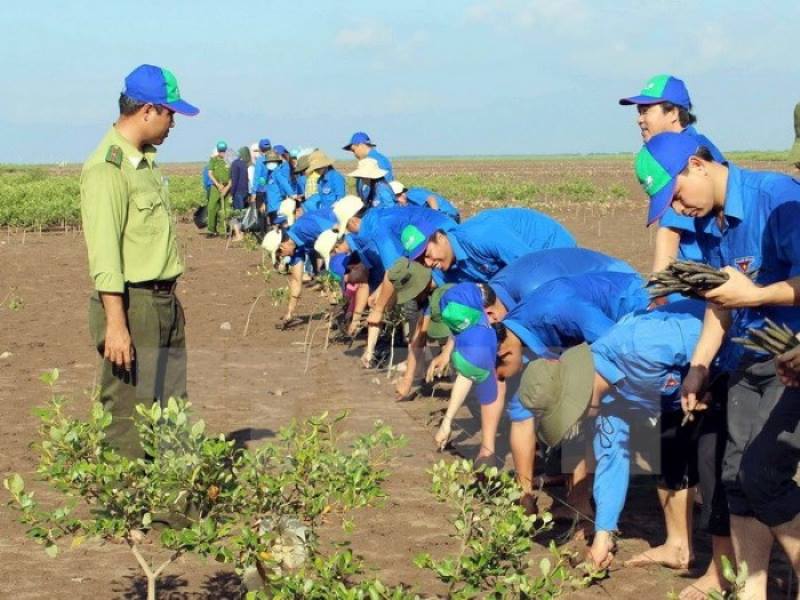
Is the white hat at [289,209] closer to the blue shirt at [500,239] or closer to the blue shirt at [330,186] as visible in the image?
the blue shirt at [330,186]

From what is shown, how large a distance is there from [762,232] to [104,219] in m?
2.52

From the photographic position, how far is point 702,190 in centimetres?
402

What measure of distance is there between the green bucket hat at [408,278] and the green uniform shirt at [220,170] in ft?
41.4

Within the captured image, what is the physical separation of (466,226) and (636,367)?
2336mm

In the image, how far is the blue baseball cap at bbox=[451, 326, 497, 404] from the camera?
558 cm

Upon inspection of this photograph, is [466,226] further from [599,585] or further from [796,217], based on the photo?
[796,217]

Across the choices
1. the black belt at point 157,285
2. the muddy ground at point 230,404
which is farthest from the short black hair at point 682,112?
the black belt at point 157,285

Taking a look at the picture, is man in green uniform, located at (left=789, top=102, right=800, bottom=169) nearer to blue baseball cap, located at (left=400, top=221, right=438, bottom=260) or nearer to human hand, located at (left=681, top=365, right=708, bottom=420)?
human hand, located at (left=681, top=365, right=708, bottom=420)

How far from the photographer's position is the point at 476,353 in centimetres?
559

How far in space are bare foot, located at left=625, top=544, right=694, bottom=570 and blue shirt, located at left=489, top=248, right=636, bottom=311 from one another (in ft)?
4.71

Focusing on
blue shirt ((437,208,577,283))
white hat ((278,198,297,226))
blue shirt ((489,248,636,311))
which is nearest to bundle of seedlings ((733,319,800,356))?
blue shirt ((489,248,636,311))

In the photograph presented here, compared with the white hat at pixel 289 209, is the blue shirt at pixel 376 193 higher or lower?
higher

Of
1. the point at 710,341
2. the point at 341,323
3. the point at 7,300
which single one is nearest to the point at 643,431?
the point at 710,341

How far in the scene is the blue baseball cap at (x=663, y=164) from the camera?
159 inches
